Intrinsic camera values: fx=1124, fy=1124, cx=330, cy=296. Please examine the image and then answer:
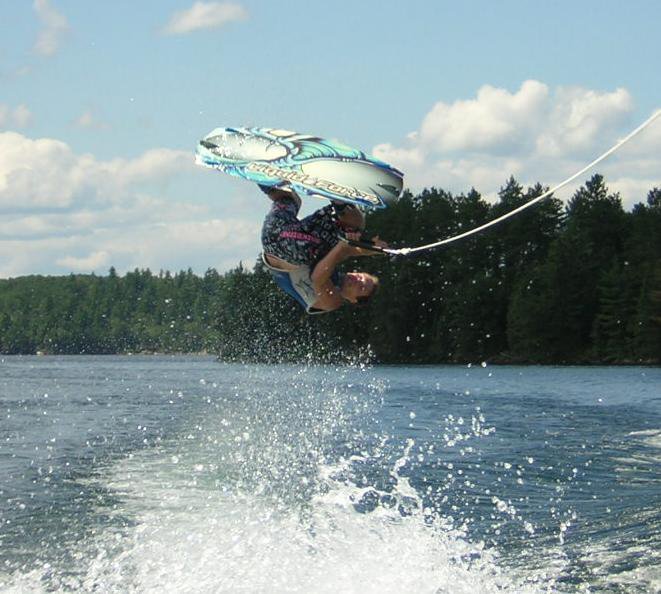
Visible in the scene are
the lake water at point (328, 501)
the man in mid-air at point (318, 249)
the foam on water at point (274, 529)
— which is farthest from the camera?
the man in mid-air at point (318, 249)

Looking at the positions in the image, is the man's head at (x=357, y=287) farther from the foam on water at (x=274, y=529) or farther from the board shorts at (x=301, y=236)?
the foam on water at (x=274, y=529)

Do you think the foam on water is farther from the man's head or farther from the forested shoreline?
the forested shoreline

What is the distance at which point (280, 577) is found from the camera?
978 centimetres

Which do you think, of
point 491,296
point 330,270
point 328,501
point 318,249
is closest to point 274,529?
point 328,501

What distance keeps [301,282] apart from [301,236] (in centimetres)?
48

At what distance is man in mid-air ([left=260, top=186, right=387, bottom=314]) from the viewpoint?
33.6ft

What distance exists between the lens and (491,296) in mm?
75688

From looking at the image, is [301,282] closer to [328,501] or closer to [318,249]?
[318,249]

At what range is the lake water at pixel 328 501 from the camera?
9.99 m

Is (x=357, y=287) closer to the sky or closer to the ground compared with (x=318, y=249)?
closer to the ground

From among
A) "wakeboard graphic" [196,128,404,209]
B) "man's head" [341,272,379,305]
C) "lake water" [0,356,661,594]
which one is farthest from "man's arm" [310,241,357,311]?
"lake water" [0,356,661,594]

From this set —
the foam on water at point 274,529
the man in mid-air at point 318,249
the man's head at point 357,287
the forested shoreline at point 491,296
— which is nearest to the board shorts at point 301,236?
the man in mid-air at point 318,249

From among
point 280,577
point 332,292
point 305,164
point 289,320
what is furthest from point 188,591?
point 289,320

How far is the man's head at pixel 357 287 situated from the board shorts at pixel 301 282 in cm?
11
